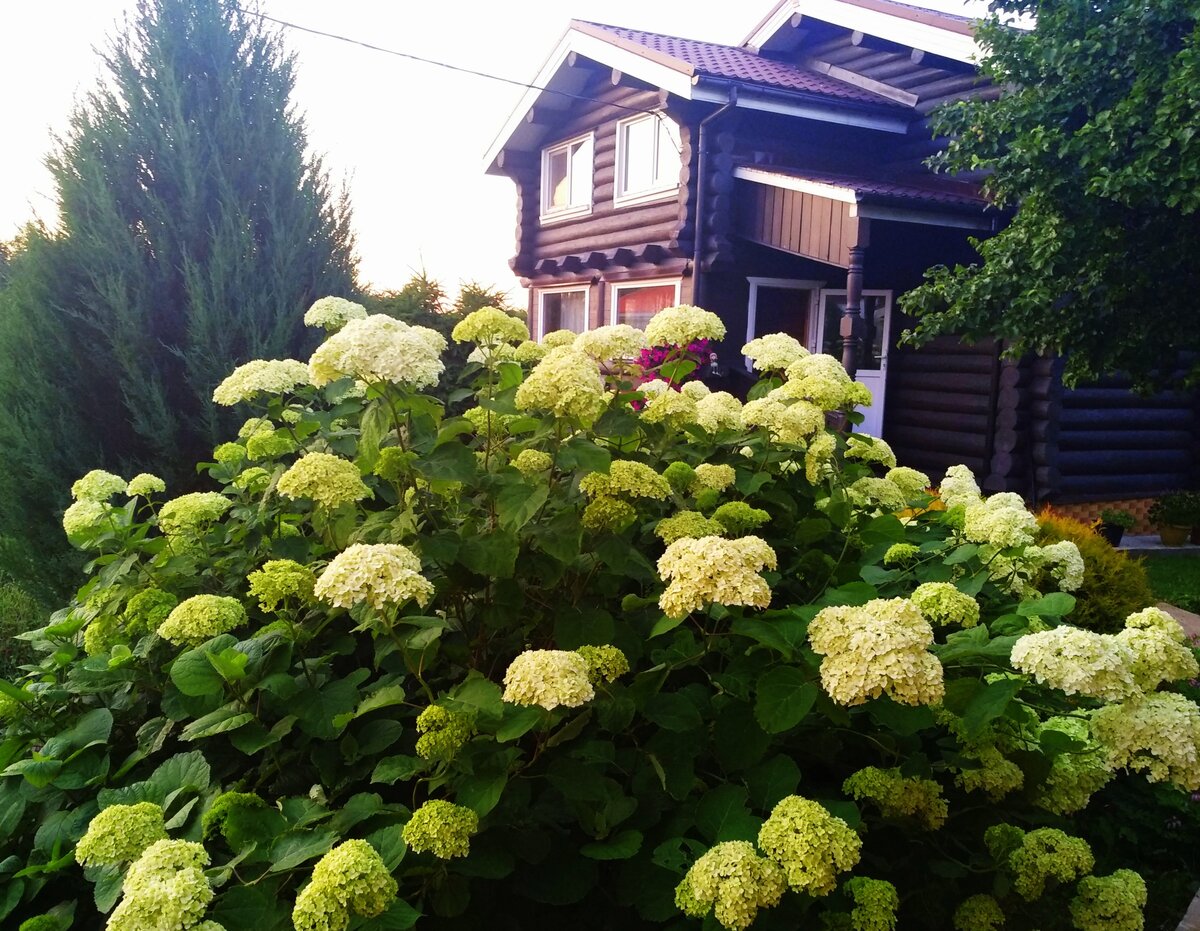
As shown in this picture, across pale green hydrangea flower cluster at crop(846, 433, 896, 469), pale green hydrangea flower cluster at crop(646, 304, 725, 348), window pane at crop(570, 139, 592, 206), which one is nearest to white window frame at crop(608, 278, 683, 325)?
window pane at crop(570, 139, 592, 206)

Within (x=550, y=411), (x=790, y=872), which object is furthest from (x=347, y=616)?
(x=790, y=872)

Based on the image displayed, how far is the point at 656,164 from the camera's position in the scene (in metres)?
10.5

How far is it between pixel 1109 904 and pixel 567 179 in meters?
12.2

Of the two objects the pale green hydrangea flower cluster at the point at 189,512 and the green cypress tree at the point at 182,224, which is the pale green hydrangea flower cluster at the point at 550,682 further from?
the green cypress tree at the point at 182,224

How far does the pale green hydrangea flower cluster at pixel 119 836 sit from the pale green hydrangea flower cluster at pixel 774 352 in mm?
1741

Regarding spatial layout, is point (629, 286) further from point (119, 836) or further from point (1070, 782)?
point (119, 836)

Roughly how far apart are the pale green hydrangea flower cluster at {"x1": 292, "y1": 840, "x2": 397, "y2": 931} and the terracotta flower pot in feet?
30.5

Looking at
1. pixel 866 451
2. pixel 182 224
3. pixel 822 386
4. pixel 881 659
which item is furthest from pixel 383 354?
pixel 182 224

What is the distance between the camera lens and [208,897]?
3.30 feet

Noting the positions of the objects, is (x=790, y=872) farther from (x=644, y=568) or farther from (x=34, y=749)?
(x=34, y=749)

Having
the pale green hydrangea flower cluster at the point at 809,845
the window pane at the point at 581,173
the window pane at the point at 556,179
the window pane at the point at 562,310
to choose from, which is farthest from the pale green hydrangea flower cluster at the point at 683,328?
the window pane at the point at 556,179

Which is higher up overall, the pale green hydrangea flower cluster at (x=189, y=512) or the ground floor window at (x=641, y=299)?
the ground floor window at (x=641, y=299)

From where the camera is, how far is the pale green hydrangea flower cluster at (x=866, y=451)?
89.1 inches

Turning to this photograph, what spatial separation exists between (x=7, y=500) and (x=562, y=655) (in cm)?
486
